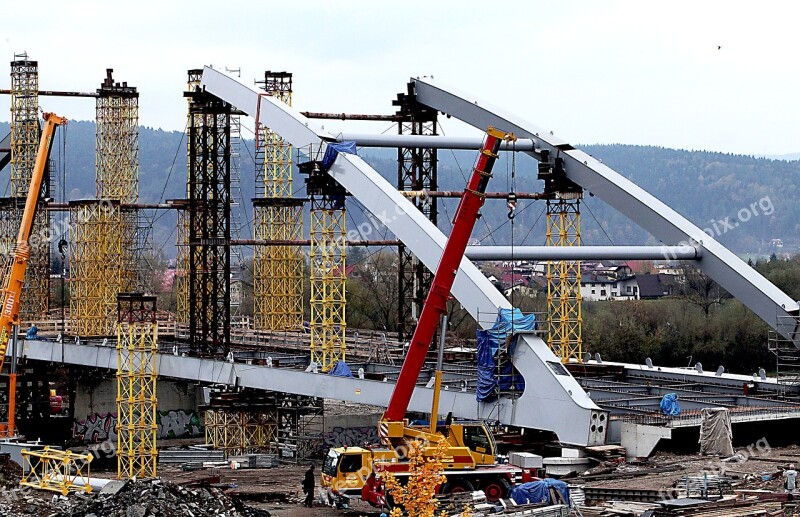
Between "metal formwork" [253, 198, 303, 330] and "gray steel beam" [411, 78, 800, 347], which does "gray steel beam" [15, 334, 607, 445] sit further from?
"metal formwork" [253, 198, 303, 330]

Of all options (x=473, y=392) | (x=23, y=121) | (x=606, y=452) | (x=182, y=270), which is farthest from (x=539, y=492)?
(x=23, y=121)

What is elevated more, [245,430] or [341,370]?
[341,370]

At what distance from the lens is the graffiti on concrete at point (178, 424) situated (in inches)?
2280

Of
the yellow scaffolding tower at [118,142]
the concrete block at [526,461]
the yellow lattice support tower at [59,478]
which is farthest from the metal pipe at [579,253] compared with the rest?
the yellow scaffolding tower at [118,142]

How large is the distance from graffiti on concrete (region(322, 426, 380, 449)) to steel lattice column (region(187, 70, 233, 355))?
4904mm

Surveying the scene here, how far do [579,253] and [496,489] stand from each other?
1262cm

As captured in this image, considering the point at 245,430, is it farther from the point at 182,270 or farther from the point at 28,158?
the point at 28,158

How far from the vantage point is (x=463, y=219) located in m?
27.6

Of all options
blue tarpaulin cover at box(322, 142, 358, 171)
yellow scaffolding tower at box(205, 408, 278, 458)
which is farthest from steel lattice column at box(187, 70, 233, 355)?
blue tarpaulin cover at box(322, 142, 358, 171)

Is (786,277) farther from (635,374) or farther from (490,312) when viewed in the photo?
(490,312)

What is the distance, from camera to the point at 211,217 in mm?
51531

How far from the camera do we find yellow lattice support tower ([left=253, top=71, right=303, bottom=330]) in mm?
62250

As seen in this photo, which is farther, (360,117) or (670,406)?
(360,117)

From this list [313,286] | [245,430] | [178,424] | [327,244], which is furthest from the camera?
[178,424]
